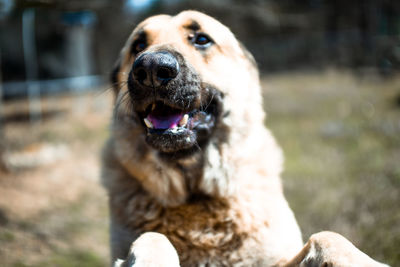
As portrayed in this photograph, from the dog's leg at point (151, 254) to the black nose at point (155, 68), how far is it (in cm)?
86

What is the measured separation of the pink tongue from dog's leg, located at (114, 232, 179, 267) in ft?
2.22

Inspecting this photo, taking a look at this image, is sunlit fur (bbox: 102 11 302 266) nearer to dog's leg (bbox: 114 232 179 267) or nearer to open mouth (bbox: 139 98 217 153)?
open mouth (bbox: 139 98 217 153)

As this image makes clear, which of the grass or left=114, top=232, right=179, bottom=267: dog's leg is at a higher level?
left=114, top=232, right=179, bottom=267: dog's leg

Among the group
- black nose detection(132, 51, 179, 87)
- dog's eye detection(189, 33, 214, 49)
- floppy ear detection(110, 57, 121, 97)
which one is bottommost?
floppy ear detection(110, 57, 121, 97)

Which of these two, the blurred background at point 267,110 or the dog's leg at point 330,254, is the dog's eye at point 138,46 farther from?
the dog's leg at point 330,254

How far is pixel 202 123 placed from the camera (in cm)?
227

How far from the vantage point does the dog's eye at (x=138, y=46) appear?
97.5 inches

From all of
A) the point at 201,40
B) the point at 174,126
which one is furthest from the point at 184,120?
the point at 201,40

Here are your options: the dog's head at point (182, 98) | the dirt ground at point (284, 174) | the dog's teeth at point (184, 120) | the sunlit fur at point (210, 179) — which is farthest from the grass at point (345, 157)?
the dog's teeth at point (184, 120)

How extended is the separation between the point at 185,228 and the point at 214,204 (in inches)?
9.9

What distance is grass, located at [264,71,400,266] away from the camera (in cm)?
315

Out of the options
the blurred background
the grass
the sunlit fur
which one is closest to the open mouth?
the sunlit fur

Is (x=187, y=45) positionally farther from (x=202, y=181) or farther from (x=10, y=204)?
(x=10, y=204)

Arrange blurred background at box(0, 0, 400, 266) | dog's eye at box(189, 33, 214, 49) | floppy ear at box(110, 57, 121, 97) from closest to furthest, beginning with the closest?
dog's eye at box(189, 33, 214, 49), floppy ear at box(110, 57, 121, 97), blurred background at box(0, 0, 400, 266)
